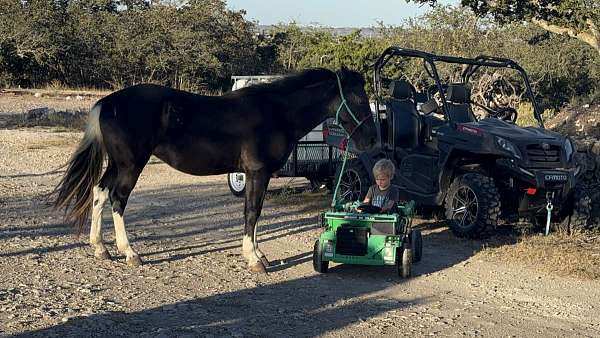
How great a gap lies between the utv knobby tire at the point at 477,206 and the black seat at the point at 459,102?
3.60 ft

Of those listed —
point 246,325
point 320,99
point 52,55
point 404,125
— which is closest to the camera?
point 246,325

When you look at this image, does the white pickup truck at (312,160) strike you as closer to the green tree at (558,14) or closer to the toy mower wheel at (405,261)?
the toy mower wheel at (405,261)

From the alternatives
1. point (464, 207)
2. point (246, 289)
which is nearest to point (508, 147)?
point (464, 207)

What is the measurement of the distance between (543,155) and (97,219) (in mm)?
5200

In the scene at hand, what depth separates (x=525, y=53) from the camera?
2583 centimetres

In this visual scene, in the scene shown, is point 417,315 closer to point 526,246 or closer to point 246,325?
point 246,325

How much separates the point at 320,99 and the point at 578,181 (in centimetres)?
355

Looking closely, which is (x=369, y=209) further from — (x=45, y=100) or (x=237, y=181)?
(x=45, y=100)

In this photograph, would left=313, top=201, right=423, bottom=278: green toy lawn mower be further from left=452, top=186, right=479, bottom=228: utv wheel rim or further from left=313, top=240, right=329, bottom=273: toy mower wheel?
left=452, top=186, right=479, bottom=228: utv wheel rim

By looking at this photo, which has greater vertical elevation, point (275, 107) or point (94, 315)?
point (275, 107)

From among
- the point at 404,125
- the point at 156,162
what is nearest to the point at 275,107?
the point at 404,125

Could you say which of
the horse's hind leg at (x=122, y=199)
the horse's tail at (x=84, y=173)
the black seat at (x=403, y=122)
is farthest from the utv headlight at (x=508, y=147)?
the horse's tail at (x=84, y=173)

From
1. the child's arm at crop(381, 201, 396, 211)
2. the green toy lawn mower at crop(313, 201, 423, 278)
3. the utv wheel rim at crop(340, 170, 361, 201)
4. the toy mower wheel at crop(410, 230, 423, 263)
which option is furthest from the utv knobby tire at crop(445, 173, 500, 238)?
the green toy lawn mower at crop(313, 201, 423, 278)

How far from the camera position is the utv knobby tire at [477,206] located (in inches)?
365
